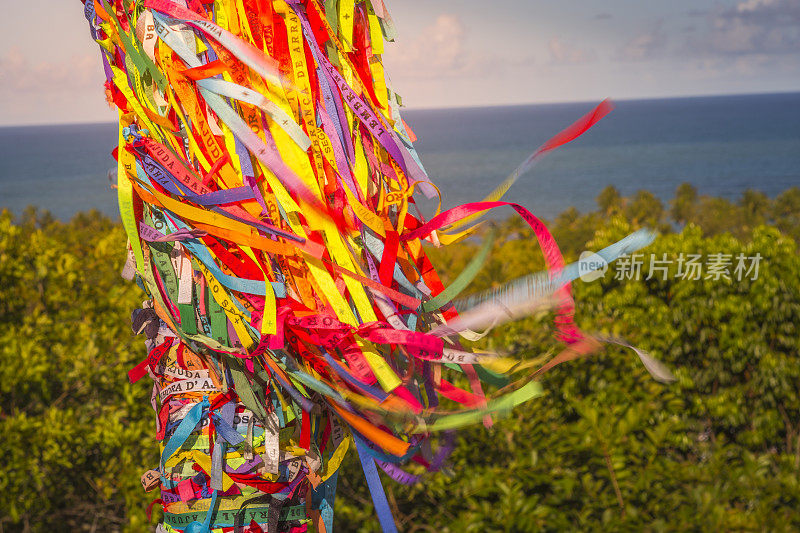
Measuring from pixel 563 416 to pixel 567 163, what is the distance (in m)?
71.8

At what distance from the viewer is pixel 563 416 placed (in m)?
4.16

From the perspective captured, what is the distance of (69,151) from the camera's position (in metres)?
86.0

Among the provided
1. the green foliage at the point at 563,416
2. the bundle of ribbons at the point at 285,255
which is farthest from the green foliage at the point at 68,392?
the bundle of ribbons at the point at 285,255

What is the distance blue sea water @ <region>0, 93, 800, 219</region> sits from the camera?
50844mm

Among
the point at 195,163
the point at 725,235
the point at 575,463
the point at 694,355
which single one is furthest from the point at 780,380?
the point at 195,163

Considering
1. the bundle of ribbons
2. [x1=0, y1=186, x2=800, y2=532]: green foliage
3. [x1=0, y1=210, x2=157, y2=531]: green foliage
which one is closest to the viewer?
the bundle of ribbons

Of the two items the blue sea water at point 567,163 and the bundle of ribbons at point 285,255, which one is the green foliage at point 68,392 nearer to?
the bundle of ribbons at point 285,255

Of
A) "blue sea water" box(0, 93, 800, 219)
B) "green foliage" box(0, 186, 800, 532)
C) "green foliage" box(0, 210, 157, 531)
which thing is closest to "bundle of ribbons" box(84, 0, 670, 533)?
"green foliage" box(0, 186, 800, 532)

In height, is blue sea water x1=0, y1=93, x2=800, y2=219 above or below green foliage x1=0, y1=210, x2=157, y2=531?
above

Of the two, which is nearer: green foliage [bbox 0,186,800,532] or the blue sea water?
green foliage [bbox 0,186,800,532]

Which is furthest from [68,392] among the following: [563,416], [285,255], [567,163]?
[567,163]

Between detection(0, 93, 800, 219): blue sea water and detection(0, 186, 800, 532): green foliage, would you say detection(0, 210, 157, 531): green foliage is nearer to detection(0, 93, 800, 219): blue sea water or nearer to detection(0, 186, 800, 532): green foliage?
detection(0, 186, 800, 532): green foliage

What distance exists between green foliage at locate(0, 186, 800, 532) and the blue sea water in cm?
2618

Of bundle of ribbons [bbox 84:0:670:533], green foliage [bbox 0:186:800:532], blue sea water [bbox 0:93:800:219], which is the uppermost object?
blue sea water [bbox 0:93:800:219]
